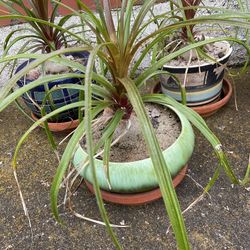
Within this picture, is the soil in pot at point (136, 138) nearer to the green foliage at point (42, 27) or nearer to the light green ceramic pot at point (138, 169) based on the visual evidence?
the light green ceramic pot at point (138, 169)

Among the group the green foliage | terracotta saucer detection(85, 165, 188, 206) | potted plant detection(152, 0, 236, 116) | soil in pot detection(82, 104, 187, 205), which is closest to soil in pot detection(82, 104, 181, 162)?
soil in pot detection(82, 104, 187, 205)

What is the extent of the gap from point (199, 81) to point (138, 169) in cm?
48

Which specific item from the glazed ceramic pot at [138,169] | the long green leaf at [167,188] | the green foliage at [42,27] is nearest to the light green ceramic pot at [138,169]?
the glazed ceramic pot at [138,169]

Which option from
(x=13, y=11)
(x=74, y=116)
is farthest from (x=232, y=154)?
(x=13, y=11)

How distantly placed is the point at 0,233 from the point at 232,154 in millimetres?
724

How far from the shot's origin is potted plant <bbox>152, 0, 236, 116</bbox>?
1149 millimetres

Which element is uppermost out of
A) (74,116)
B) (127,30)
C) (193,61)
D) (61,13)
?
(127,30)

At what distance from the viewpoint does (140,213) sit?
3.14ft

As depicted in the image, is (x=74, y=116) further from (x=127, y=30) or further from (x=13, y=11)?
(x=127, y=30)

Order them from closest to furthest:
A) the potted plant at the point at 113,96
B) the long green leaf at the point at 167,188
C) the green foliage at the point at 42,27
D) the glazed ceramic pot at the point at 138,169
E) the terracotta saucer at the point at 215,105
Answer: the long green leaf at the point at 167,188, the potted plant at the point at 113,96, the glazed ceramic pot at the point at 138,169, the green foliage at the point at 42,27, the terracotta saucer at the point at 215,105

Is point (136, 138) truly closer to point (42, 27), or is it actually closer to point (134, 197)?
point (134, 197)

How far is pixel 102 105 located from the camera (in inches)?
33.0

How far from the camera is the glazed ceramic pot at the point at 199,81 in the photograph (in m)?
1.15

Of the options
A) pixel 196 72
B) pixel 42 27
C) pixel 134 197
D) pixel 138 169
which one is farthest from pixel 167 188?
pixel 42 27
